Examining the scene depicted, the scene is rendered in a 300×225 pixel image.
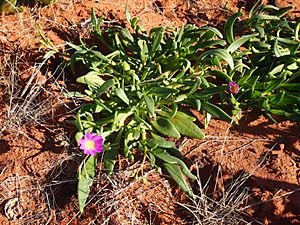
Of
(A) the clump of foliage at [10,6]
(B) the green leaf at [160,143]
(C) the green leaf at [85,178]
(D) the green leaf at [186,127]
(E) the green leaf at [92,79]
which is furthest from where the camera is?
(A) the clump of foliage at [10,6]

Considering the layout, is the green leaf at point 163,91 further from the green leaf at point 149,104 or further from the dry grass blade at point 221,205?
the dry grass blade at point 221,205

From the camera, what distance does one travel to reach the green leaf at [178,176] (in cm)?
252

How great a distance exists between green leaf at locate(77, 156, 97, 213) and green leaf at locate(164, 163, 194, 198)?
40 cm

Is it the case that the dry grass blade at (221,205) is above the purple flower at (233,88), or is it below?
below

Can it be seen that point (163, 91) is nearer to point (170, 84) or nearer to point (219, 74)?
point (170, 84)

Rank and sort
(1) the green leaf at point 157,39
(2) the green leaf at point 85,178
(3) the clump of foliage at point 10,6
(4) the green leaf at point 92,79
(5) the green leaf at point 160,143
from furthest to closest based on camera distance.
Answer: (3) the clump of foliage at point 10,6 → (1) the green leaf at point 157,39 → (4) the green leaf at point 92,79 → (5) the green leaf at point 160,143 → (2) the green leaf at point 85,178

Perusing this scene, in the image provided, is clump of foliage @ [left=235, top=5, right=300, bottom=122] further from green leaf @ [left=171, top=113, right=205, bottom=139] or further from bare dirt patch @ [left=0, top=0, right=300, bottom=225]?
green leaf @ [left=171, top=113, right=205, bottom=139]

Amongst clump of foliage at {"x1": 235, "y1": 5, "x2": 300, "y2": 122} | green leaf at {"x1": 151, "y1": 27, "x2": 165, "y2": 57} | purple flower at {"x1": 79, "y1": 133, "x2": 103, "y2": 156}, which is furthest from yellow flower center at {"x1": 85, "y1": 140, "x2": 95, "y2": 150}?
clump of foliage at {"x1": 235, "y1": 5, "x2": 300, "y2": 122}

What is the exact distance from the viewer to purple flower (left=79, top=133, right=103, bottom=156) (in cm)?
249

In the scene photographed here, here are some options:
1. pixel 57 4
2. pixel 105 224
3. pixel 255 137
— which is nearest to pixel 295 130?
pixel 255 137

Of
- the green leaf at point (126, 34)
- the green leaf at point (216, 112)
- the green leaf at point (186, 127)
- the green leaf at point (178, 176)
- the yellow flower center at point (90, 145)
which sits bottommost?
the green leaf at point (178, 176)

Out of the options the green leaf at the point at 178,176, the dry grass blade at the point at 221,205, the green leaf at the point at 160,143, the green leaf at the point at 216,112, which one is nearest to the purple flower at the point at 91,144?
the green leaf at the point at 160,143

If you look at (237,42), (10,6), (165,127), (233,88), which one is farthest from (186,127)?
(10,6)

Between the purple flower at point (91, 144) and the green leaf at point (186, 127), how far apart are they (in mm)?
481
